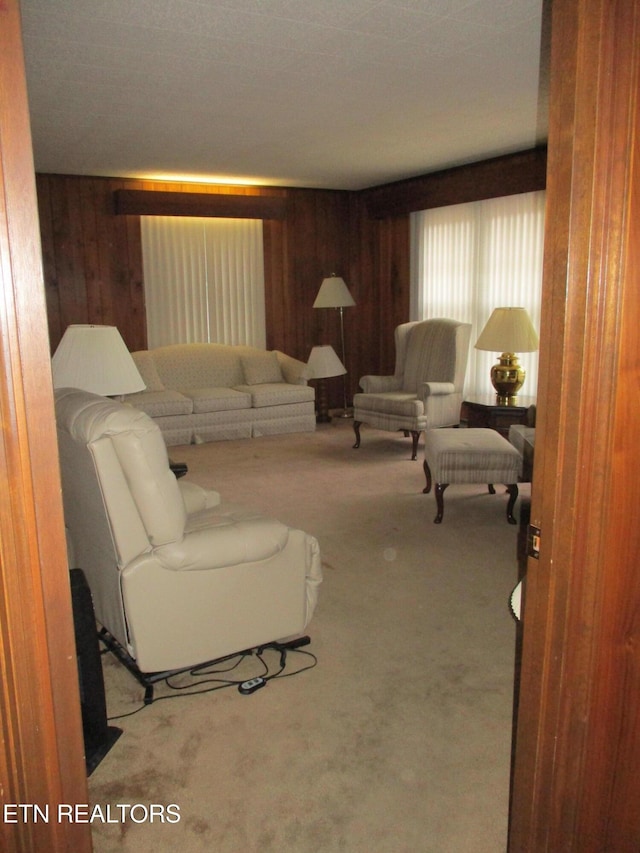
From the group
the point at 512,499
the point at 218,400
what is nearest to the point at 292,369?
the point at 218,400

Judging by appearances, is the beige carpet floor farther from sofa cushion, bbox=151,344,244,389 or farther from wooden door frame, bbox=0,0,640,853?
sofa cushion, bbox=151,344,244,389

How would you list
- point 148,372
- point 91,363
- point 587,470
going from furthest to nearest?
point 148,372
point 91,363
point 587,470

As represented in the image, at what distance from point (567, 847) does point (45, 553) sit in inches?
44.2

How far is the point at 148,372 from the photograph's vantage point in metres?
6.66

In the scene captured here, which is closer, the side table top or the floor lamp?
the side table top

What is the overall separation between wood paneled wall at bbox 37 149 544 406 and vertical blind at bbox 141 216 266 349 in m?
0.12

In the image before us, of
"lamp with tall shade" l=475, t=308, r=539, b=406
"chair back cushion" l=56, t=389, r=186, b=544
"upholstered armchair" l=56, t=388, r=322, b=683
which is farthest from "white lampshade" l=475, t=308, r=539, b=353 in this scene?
"chair back cushion" l=56, t=389, r=186, b=544

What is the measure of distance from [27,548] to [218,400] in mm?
5649

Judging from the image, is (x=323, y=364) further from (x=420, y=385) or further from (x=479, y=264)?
(x=479, y=264)

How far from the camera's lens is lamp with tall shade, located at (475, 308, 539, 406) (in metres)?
5.43

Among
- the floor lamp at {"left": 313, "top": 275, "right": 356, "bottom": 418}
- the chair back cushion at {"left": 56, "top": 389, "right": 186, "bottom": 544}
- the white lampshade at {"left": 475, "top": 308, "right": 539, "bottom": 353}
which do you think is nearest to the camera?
the chair back cushion at {"left": 56, "top": 389, "right": 186, "bottom": 544}

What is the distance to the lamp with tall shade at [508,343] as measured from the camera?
543 centimetres

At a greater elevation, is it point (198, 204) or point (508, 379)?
point (198, 204)

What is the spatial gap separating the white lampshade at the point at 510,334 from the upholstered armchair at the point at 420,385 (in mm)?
622
